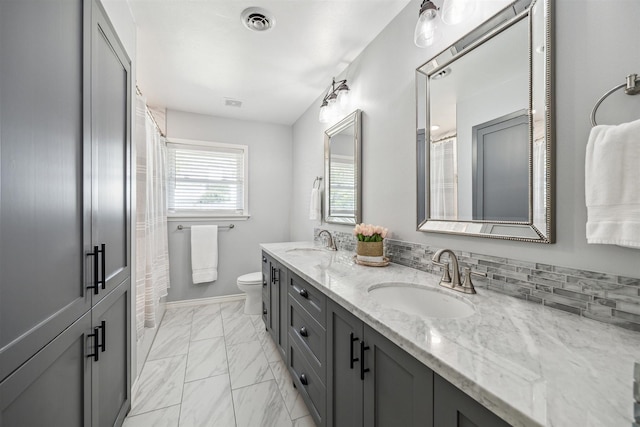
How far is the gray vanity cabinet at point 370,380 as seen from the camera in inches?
27.7

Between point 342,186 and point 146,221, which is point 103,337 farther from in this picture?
point 342,186

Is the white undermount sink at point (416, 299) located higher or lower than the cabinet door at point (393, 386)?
higher

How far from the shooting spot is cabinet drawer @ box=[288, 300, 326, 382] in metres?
1.26

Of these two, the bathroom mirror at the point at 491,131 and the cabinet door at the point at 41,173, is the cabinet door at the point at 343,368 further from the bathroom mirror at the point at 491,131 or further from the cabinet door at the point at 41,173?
the cabinet door at the point at 41,173

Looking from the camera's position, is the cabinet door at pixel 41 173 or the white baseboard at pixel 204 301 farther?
the white baseboard at pixel 204 301

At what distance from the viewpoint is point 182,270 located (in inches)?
126

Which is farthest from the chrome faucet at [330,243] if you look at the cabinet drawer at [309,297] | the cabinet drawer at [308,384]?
the cabinet drawer at [308,384]

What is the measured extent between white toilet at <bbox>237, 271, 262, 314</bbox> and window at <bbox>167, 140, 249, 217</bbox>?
964 millimetres

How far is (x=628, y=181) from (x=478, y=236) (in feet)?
1.71

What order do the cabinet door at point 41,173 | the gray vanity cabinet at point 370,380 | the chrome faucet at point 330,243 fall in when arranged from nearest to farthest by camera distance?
the cabinet door at point 41,173
the gray vanity cabinet at point 370,380
the chrome faucet at point 330,243

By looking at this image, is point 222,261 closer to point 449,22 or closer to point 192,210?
point 192,210

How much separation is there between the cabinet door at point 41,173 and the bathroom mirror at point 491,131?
4.94ft

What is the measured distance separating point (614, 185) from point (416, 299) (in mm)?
782

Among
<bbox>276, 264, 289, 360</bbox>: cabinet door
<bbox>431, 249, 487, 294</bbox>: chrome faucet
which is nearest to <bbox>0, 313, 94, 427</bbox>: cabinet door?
<bbox>276, 264, 289, 360</bbox>: cabinet door
